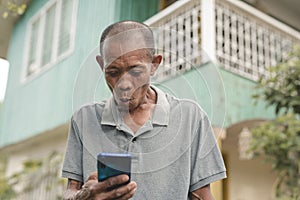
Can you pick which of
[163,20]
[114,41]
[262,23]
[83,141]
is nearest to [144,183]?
[83,141]

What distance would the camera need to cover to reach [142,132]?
622mm

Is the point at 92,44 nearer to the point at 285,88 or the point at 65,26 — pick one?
the point at 65,26

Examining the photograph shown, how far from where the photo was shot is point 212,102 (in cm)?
68

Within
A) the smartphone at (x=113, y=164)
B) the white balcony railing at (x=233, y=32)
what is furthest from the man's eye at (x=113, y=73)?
the white balcony railing at (x=233, y=32)

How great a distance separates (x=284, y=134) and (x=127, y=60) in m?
1.67

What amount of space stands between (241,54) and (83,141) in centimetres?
188

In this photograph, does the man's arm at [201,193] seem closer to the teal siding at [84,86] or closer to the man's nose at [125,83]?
the teal siding at [84,86]

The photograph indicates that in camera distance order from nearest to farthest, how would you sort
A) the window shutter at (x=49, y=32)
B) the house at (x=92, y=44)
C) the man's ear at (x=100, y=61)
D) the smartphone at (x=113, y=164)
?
the smartphone at (x=113, y=164) < the man's ear at (x=100, y=61) < the house at (x=92, y=44) < the window shutter at (x=49, y=32)

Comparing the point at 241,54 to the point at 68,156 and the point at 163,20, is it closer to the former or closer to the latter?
the point at 163,20

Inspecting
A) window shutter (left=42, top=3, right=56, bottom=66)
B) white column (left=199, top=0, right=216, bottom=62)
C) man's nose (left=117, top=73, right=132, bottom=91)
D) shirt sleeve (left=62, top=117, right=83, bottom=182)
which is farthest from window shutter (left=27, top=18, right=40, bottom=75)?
man's nose (left=117, top=73, right=132, bottom=91)

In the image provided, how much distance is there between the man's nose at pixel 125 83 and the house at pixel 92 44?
0.87m

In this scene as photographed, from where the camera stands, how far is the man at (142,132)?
570 millimetres

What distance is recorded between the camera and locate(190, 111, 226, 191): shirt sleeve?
2.15 feet

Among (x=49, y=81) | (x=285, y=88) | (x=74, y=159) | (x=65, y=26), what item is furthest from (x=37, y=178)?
(x=74, y=159)
